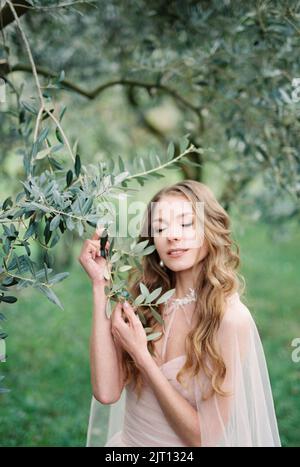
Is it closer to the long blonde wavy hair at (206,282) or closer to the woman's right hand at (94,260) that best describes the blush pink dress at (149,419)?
the long blonde wavy hair at (206,282)

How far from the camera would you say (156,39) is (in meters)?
4.18

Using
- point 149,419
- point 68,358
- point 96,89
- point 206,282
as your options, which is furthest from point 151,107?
point 149,419

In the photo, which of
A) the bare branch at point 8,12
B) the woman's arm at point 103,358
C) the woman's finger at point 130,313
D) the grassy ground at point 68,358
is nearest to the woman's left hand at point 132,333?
the woman's finger at point 130,313

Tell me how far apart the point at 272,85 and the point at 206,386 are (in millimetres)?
1910

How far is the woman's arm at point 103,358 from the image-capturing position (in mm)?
2367

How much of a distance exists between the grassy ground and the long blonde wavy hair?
0.25m

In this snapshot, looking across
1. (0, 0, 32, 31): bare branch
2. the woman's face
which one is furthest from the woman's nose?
(0, 0, 32, 31): bare branch

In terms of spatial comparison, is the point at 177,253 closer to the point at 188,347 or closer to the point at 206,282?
the point at 206,282

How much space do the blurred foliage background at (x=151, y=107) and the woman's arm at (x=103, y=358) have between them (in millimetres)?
281

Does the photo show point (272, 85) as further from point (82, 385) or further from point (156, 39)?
point (82, 385)

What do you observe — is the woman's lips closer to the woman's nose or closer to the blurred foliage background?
the woman's nose

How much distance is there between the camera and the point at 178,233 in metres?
2.37

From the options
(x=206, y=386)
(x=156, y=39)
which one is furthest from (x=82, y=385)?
(x=206, y=386)

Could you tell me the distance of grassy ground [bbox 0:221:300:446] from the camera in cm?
488
